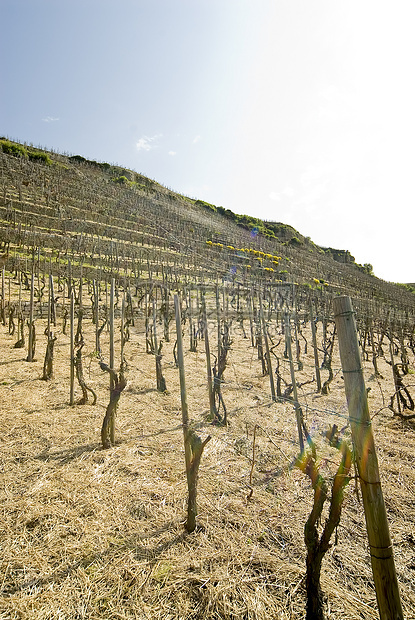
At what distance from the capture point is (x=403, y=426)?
4559 millimetres

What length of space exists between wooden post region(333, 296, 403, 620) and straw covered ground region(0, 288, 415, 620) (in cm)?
47

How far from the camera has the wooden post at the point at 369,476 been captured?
59.0 inches

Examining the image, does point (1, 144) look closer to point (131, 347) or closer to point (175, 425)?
point (131, 347)

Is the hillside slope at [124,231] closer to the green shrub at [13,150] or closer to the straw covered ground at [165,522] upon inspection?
the green shrub at [13,150]

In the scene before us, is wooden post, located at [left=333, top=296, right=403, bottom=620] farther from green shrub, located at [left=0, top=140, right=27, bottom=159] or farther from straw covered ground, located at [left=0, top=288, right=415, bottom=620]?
green shrub, located at [left=0, top=140, right=27, bottom=159]

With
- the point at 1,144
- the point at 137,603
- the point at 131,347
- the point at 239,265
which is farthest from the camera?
the point at 1,144

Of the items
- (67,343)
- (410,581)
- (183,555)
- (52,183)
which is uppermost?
(52,183)

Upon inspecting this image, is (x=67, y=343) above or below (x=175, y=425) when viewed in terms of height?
above

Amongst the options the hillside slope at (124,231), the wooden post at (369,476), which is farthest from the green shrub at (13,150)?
the wooden post at (369,476)

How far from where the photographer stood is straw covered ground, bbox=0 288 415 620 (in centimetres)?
182

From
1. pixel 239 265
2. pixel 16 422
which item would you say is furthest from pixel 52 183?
pixel 16 422

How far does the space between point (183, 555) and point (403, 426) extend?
13.2 ft

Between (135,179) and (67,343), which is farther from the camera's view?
(135,179)

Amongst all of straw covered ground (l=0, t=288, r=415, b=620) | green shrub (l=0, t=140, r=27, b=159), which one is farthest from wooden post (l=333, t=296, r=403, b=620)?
green shrub (l=0, t=140, r=27, b=159)
